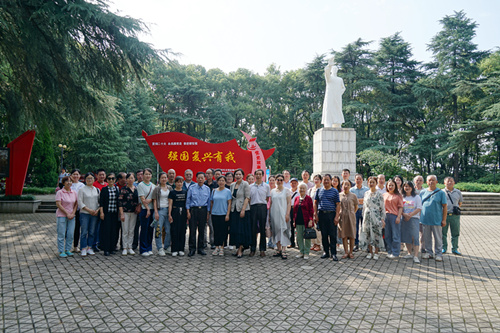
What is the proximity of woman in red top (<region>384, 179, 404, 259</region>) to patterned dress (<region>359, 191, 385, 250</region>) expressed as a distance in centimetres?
17

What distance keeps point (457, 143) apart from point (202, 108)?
18.9 meters

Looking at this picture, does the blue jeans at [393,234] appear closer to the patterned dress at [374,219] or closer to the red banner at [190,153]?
the patterned dress at [374,219]

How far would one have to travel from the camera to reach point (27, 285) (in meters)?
3.66

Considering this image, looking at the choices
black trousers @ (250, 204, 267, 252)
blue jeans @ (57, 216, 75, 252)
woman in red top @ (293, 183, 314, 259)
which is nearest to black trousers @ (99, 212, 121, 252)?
blue jeans @ (57, 216, 75, 252)

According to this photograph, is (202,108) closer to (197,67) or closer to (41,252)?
(197,67)

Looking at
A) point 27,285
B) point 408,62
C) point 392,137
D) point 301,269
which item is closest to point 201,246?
point 301,269

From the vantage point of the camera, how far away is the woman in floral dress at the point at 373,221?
16.8 ft

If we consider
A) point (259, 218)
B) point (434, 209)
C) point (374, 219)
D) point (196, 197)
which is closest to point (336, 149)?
point (434, 209)

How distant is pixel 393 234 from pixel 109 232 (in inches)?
183

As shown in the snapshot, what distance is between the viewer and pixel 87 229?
5.20 metres

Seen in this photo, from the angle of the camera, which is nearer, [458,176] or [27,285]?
[27,285]

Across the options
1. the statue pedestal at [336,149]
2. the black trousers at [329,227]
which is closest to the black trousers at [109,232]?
the black trousers at [329,227]

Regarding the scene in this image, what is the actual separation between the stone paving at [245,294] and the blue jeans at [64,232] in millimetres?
225

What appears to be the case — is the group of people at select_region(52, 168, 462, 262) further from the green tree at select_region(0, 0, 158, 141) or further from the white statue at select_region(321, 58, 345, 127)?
the white statue at select_region(321, 58, 345, 127)
